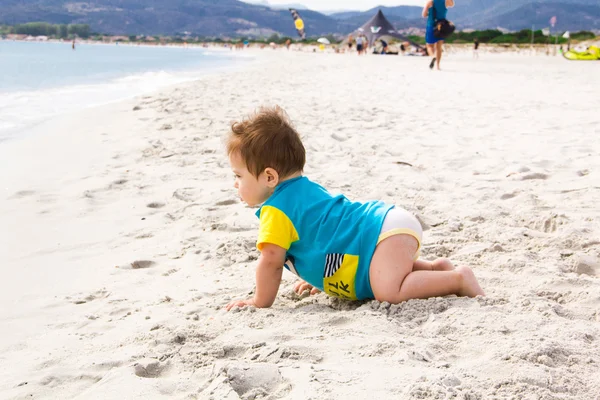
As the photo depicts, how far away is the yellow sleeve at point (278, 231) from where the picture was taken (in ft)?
6.89

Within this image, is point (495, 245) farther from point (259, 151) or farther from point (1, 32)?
point (1, 32)

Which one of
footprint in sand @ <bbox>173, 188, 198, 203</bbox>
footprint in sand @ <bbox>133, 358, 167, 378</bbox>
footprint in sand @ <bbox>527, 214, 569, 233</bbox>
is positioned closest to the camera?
footprint in sand @ <bbox>133, 358, 167, 378</bbox>

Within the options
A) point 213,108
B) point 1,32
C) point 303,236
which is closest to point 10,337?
point 303,236

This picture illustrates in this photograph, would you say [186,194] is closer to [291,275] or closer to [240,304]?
[291,275]

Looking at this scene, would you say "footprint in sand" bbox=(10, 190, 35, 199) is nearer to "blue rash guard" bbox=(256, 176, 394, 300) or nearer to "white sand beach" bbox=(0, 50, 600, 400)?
"white sand beach" bbox=(0, 50, 600, 400)

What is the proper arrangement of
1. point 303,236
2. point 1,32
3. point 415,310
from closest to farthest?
point 415,310 < point 303,236 < point 1,32

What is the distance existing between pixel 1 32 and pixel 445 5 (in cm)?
12303

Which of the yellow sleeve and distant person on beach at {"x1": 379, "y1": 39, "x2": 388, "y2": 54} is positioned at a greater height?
distant person on beach at {"x1": 379, "y1": 39, "x2": 388, "y2": 54}

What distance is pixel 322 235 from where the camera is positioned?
211 cm

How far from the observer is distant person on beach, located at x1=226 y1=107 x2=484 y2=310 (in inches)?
81.8

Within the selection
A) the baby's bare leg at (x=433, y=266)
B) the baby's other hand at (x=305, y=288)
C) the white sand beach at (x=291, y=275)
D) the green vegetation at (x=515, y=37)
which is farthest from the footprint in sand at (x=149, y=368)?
the green vegetation at (x=515, y=37)

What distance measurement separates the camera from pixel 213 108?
747 cm

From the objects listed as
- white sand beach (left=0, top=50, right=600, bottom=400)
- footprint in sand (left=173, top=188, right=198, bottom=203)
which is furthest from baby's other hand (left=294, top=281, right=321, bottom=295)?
footprint in sand (left=173, top=188, right=198, bottom=203)

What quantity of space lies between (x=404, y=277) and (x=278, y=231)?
1.66ft
